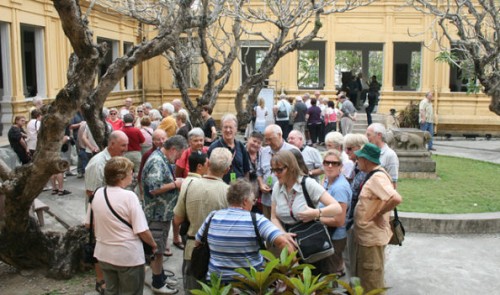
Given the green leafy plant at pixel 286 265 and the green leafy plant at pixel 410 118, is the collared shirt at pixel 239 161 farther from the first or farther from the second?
the green leafy plant at pixel 410 118

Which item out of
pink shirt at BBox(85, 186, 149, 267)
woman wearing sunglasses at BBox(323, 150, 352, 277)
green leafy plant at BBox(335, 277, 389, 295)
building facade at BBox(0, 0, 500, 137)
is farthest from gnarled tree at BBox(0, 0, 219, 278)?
building facade at BBox(0, 0, 500, 137)

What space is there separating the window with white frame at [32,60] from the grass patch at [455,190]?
1062 cm

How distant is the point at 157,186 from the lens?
18.0 feet

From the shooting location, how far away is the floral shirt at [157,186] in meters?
5.51

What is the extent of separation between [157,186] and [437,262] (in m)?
3.80

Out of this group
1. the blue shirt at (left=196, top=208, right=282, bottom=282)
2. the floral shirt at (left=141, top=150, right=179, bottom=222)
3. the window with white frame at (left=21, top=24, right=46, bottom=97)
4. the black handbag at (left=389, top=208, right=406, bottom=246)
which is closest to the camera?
the blue shirt at (left=196, top=208, right=282, bottom=282)

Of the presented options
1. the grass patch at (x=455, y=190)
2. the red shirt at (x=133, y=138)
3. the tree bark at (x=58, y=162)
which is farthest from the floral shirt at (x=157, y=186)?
the grass patch at (x=455, y=190)

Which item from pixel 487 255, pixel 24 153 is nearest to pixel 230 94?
pixel 24 153

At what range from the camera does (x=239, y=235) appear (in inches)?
148

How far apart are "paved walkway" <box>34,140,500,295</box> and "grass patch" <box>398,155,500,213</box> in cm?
95

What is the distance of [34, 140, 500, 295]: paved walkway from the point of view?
241 inches

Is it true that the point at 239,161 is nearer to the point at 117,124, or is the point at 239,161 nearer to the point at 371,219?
the point at 371,219

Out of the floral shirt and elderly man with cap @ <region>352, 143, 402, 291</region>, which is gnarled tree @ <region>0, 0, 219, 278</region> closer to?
the floral shirt

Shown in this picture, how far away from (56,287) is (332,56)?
713 inches
